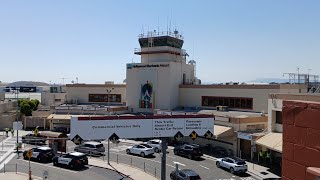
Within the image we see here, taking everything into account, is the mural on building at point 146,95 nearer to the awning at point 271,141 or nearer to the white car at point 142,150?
the white car at point 142,150

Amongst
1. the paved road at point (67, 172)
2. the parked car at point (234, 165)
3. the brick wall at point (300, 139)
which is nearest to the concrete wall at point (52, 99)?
the paved road at point (67, 172)

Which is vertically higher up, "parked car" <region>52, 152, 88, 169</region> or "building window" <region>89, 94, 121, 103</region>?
"building window" <region>89, 94, 121, 103</region>

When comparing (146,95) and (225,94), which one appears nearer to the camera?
(225,94)

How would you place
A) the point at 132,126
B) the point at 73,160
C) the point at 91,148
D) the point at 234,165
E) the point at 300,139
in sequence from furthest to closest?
the point at 91,148, the point at 73,160, the point at 234,165, the point at 132,126, the point at 300,139

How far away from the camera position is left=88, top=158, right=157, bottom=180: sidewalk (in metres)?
34.4

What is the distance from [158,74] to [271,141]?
29.3 m

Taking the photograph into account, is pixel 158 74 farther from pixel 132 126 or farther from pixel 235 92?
pixel 132 126

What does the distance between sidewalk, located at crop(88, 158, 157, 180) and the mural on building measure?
77.4ft

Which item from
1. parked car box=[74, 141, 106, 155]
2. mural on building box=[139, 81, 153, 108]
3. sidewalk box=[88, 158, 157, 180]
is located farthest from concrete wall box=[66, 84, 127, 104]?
sidewalk box=[88, 158, 157, 180]

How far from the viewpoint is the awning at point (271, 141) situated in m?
35.5

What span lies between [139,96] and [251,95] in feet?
69.1

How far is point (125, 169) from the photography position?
37.1 meters

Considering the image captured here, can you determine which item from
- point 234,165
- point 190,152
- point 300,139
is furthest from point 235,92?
point 300,139

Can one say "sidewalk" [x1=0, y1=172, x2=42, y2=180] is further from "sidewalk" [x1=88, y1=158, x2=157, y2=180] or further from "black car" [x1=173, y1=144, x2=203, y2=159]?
"black car" [x1=173, y1=144, x2=203, y2=159]
